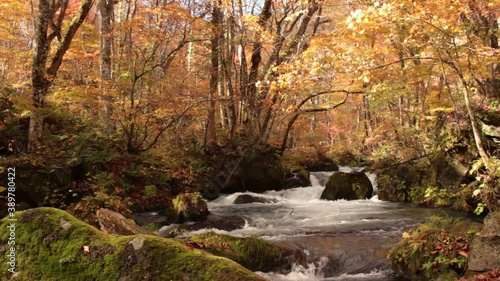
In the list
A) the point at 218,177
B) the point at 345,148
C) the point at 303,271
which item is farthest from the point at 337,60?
A: the point at 345,148

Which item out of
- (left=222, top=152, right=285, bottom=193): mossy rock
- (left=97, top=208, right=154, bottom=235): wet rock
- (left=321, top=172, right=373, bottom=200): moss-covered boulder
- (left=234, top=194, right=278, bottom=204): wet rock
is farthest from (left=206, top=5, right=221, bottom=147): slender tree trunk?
(left=97, top=208, right=154, bottom=235): wet rock

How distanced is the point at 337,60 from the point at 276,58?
7.45m

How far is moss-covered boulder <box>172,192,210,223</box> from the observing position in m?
10.0

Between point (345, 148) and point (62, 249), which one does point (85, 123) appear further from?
point (345, 148)

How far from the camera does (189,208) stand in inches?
401

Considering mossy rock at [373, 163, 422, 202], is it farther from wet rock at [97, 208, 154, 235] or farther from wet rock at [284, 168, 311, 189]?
wet rock at [97, 208, 154, 235]

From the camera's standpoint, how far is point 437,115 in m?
12.7

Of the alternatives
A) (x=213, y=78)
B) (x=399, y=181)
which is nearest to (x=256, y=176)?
(x=213, y=78)

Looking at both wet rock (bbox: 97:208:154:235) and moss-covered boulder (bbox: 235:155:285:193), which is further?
moss-covered boulder (bbox: 235:155:285:193)

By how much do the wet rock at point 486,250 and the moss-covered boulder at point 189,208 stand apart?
6.98 meters

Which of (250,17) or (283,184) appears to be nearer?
(250,17)

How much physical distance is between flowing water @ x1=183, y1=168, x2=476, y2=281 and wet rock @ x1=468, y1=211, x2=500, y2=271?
1406 millimetres

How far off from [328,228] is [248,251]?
3.40 meters

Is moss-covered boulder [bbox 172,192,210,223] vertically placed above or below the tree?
below
